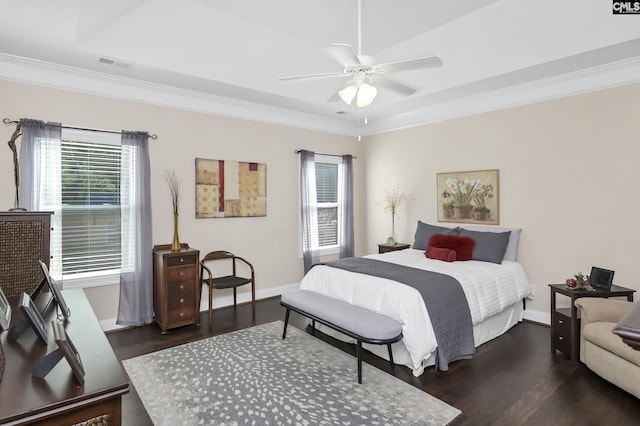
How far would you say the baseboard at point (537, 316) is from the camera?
13.2 feet

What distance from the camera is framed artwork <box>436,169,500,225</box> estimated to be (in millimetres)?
4543

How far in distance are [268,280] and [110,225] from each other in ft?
7.32

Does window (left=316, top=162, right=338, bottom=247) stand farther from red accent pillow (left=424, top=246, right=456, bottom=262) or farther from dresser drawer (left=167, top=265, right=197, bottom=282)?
dresser drawer (left=167, top=265, right=197, bottom=282)

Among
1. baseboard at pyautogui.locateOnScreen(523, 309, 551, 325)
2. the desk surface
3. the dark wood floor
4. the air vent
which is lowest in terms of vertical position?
the dark wood floor

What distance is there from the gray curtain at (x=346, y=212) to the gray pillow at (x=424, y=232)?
1.29 m

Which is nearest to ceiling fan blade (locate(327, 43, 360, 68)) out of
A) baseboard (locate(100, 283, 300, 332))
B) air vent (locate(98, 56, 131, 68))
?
air vent (locate(98, 56, 131, 68))

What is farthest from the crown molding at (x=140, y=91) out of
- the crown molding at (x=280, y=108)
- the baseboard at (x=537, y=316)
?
the baseboard at (x=537, y=316)

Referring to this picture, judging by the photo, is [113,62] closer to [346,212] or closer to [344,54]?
[344,54]

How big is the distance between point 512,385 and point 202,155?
13.6 feet

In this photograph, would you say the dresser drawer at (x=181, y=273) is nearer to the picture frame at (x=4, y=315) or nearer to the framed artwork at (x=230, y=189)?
the framed artwork at (x=230, y=189)

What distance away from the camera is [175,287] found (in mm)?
3926

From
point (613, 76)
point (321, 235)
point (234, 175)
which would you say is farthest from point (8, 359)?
point (613, 76)

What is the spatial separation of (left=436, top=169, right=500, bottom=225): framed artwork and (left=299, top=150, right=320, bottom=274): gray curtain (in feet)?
6.37

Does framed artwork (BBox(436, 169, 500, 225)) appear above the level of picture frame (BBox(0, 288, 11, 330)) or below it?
above
